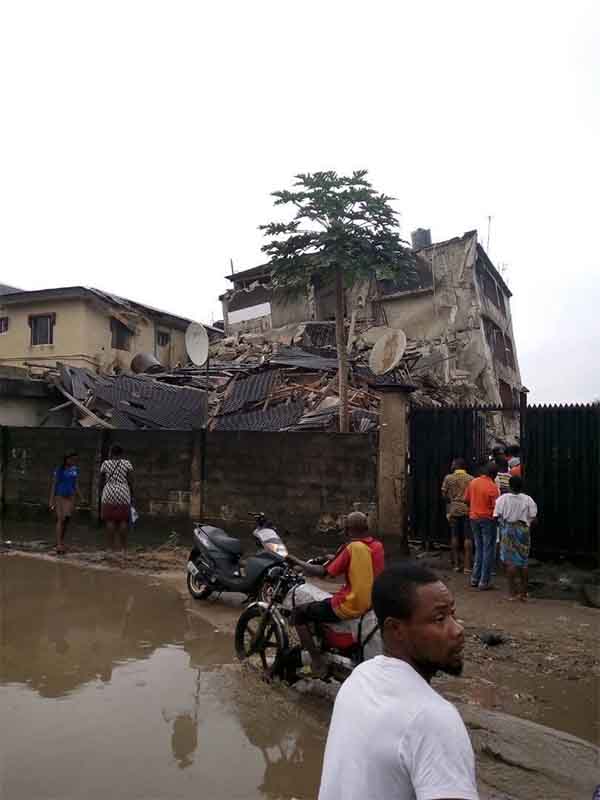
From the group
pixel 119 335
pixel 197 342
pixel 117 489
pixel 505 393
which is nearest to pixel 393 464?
pixel 117 489

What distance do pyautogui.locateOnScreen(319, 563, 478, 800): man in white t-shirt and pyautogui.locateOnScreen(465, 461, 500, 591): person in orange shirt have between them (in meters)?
6.74

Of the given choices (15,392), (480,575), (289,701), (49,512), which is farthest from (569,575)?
(15,392)

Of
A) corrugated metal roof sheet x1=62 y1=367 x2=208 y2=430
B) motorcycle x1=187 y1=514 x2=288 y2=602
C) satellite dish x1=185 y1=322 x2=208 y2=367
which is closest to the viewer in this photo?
motorcycle x1=187 y1=514 x2=288 y2=602

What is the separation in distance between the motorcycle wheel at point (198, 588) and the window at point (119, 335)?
19.8m

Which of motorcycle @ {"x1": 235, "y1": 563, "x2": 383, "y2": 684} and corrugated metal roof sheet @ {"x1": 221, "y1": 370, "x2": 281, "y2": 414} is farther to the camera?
corrugated metal roof sheet @ {"x1": 221, "y1": 370, "x2": 281, "y2": 414}

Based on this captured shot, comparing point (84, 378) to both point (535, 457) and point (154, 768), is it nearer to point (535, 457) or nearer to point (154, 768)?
point (535, 457)

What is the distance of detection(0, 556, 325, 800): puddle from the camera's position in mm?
3727

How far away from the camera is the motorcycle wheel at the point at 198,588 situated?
7.82 m

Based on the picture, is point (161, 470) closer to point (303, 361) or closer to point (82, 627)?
point (82, 627)

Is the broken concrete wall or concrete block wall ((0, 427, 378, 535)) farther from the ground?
the broken concrete wall

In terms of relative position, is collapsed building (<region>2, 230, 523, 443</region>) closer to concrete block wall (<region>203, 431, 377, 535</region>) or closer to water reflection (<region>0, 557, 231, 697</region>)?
concrete block wall (<region>203, 431, 377, 535</region>)

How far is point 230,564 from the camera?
7.61 metres

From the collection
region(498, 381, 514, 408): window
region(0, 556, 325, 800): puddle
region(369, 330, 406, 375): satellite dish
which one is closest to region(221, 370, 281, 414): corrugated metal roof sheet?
region(369, 330, 406, 375): satellite dish

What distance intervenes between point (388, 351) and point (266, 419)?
359 cm
